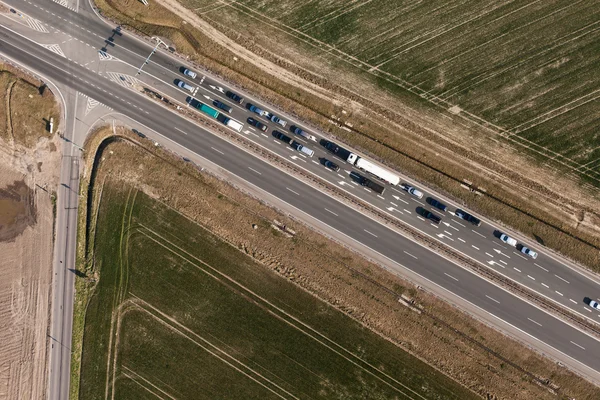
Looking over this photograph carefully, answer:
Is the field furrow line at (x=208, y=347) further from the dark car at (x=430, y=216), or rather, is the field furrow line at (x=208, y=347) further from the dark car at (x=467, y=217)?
the dark car at (x=467, y=217)

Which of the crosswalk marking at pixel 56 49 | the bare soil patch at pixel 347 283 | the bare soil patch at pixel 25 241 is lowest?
the bare soil patch at pixel 25 241

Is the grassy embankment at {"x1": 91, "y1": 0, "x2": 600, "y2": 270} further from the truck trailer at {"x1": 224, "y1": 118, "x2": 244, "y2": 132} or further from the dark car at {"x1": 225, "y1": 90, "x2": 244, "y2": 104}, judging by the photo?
the truck trailer at {"x1": 224, "y1": 118, "x2": 244, "y2": 132}

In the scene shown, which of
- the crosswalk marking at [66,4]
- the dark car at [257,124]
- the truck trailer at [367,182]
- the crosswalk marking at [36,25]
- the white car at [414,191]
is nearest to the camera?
the white car at [414,191]

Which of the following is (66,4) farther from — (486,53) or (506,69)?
(506,69)

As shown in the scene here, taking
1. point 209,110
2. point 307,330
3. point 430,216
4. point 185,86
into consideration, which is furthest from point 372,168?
point 185,86

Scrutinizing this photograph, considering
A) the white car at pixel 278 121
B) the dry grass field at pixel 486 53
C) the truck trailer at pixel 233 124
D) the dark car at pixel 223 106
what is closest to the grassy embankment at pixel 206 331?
the truck trailer at pixel 233 124

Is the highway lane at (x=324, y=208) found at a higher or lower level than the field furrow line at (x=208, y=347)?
higher

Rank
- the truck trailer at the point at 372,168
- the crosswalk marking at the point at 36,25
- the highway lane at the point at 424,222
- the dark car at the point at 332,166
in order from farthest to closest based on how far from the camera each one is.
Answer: the crosswalk marking at the point at 36,25 < the dark car at the point at 332,166 < the truck trailer at the point at 372,168 < the highway lane at the point at 424,222
